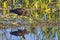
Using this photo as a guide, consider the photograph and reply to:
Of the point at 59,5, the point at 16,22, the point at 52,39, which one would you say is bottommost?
the point at 52,39

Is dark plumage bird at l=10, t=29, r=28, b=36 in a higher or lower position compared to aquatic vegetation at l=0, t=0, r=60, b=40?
lower

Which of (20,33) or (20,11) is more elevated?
(20,11)

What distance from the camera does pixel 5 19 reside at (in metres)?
1.58

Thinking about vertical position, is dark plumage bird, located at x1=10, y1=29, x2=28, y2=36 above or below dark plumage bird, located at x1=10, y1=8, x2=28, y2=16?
below

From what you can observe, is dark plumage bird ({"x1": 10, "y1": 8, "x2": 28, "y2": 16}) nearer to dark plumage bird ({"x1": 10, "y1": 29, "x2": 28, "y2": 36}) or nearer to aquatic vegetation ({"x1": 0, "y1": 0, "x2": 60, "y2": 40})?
aquatic vegetation ({"x1": 0, "y1": 0, "x2": 60, "y2": 40})

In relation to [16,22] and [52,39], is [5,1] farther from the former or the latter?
[52,39]

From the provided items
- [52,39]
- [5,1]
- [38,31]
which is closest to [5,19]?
[5,1]

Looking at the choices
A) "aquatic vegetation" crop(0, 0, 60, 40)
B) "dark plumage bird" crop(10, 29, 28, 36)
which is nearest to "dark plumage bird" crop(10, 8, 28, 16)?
"aquatic vegetation" crop(0, 0, 60, 40)

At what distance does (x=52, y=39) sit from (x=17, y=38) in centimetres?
30

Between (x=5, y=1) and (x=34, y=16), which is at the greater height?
(x=5, y=1)

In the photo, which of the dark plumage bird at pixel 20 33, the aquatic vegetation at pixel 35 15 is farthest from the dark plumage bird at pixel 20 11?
the dark plumage bird at pixel 20 33

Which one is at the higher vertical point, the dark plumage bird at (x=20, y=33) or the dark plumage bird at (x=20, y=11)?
the dark plumage bird at (x=20, y=11)

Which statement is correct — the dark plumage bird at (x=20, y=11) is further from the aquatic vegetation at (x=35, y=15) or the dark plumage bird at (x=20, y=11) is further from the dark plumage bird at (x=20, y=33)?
the dark plumage bird at (x=20, y=33)

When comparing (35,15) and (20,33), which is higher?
(35,15)
